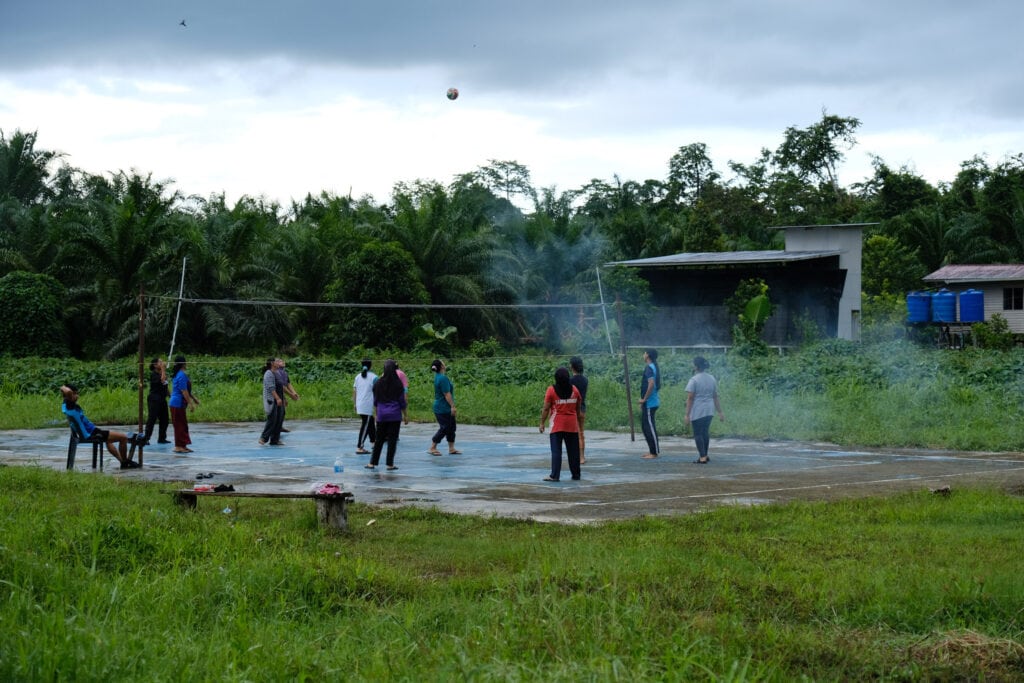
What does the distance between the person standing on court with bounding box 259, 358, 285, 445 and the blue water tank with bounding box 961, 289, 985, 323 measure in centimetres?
2972

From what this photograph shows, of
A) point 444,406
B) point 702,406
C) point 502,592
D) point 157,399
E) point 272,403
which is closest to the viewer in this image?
point 502,592

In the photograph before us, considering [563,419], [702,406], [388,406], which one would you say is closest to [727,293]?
[702,406]

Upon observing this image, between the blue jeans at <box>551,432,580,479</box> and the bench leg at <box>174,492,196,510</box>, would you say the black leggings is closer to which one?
the blue jeans at <box>551,432,580,479</box>

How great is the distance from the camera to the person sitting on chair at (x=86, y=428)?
15.8 meters

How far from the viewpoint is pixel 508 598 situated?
730 centimetres

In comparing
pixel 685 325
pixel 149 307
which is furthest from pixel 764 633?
pixel 149 307

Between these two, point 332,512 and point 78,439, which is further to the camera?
point 78,439

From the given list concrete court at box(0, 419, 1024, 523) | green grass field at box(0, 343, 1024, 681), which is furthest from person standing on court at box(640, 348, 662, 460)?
green grass field at box(0, 343, 1024, 681)

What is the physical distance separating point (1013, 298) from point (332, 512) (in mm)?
38064

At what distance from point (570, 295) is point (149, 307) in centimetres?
1556

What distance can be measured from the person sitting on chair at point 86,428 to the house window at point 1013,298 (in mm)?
35398

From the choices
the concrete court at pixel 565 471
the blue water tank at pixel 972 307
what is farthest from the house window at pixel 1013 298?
the concrete court at pixel 565 471

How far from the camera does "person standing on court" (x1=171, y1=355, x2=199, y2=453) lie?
754 inches

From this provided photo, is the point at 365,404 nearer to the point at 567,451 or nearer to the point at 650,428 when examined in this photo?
the point at 650,428
